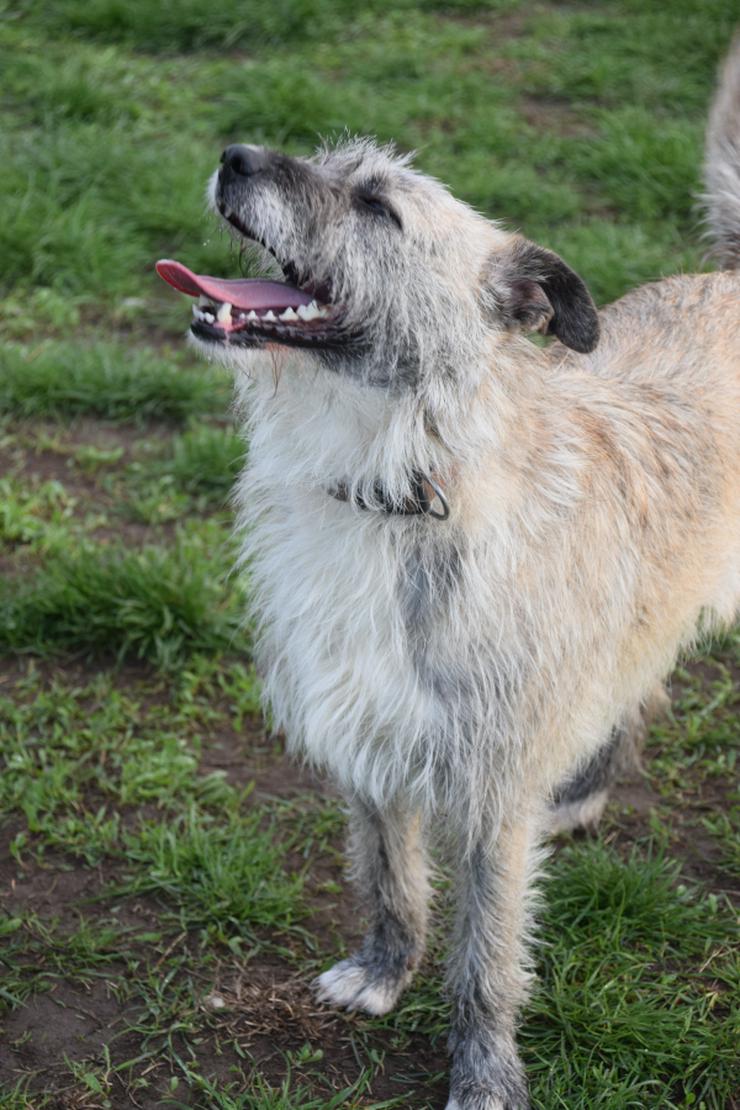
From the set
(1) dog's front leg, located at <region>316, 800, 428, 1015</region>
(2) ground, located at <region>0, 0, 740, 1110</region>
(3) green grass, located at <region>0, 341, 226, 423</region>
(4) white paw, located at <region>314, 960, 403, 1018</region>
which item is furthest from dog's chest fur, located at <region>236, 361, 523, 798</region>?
(3) green grass, located at <region>0, 341, 226, 423</region>

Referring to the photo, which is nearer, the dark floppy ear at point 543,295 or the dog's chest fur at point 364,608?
the dog's chest fur at point 364,608

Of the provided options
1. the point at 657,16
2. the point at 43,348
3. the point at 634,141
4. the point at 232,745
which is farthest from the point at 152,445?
the point at 657,16

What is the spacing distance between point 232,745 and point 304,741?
114 cm

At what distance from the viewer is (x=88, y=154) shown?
6691 mm

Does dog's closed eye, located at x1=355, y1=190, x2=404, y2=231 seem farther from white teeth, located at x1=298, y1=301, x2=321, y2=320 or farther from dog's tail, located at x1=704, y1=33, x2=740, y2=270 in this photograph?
dog's tail, located at x1=704, y1=33, x2=740, y2=270

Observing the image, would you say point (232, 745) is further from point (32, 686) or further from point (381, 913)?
point (381, 913)

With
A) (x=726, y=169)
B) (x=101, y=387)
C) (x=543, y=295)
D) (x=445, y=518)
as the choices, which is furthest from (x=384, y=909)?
(x=101, y=387)

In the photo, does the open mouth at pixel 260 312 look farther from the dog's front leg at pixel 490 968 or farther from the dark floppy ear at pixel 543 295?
the dog's front leg at pixel 490 968

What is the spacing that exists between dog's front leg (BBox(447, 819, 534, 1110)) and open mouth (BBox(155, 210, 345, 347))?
1.21 m

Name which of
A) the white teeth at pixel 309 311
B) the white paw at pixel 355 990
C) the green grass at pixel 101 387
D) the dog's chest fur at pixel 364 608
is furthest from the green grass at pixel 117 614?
the white teeth at pixel 309 311

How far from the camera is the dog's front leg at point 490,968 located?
122 inches

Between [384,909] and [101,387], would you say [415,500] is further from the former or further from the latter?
[101,387]

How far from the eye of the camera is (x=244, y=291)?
2.90 m

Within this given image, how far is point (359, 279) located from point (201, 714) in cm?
187
